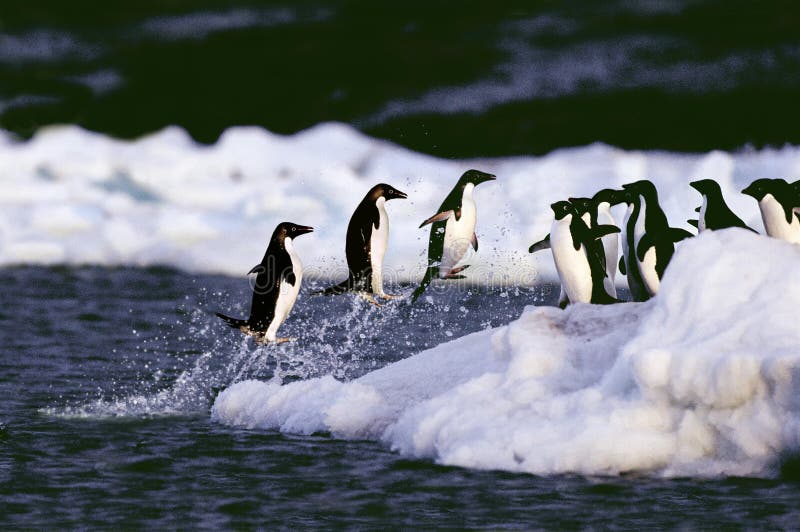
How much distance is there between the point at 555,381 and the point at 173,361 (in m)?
17.5

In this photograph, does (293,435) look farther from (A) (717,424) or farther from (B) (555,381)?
(A) (717,424)

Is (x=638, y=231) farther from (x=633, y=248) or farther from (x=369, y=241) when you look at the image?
(x=369, y=241)

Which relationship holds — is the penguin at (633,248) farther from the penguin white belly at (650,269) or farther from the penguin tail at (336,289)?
the penguin tail at (336,289)

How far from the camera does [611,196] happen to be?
656 inches

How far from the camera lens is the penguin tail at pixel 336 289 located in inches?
568

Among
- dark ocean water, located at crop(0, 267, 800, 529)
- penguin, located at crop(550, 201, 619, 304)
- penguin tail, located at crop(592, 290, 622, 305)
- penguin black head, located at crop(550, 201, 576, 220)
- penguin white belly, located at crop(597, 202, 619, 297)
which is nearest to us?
dark ocean water, located at crop(0, 267, 800, 529)

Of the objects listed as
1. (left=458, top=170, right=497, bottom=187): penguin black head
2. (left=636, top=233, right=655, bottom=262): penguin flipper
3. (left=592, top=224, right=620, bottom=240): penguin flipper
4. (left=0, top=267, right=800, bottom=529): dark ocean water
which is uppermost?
(left=458, top=170, right=497, bottom=187): penguin black head

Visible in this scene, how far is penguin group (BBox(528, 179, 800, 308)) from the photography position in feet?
49.1

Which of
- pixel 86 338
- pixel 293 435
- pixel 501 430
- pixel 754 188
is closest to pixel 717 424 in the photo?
pixel 501 430

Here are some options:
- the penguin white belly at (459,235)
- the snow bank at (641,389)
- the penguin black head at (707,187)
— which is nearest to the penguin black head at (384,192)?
the penguin white belly at (459,235)

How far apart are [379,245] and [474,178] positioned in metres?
2.34

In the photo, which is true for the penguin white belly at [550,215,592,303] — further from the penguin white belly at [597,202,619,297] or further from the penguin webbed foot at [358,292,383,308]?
the penguin webbed foot at [358,292,383,308]

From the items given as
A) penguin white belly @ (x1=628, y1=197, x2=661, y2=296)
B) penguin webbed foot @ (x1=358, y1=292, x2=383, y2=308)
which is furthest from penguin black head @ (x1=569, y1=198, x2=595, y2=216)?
penguin webbed foot @ (x1=358, y1=292, x2=383, y2=308)

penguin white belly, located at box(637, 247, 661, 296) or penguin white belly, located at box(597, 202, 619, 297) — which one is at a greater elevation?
penguin white belly, located at box(597, 202, 619, 297)
